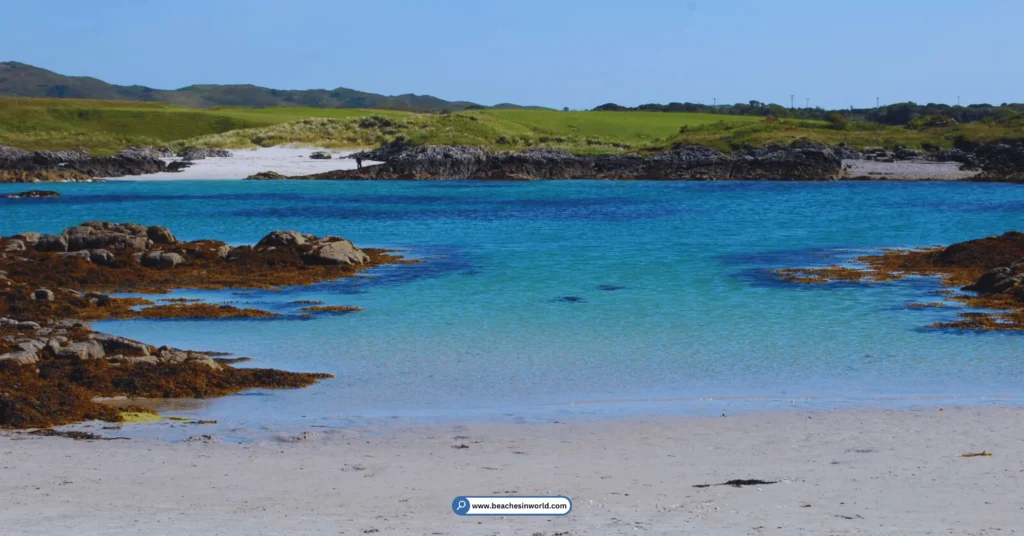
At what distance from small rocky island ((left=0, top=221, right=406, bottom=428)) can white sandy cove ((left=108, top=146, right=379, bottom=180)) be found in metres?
54.2

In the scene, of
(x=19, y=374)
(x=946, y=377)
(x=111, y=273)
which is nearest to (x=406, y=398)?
(x=19, y=374)

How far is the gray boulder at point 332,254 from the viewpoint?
2889 centimetres

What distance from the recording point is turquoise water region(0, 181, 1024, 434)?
569 inches

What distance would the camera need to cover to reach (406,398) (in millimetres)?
14320

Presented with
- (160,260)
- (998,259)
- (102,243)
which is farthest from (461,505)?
(102,243)

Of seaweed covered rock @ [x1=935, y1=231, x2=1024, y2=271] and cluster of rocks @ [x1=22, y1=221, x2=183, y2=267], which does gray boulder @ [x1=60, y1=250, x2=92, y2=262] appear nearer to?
cluster of rocks @ [x1=22, y1=221, x2=183, y2=267]

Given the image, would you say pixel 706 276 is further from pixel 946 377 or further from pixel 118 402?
pixel 118 402

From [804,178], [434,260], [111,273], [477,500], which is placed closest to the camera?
[477,500]

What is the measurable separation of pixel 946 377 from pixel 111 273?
63.1 feet

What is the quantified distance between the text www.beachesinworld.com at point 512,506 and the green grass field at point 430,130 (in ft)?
263

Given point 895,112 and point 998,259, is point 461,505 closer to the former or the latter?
point 998,259

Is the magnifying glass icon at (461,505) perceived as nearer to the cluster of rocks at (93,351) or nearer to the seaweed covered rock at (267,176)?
the cluster of rocks at (93,351)

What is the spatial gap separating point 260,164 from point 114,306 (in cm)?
6998

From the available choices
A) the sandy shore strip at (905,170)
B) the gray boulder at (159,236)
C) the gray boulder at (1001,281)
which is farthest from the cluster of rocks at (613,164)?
the gray boulder at (1001,281)
